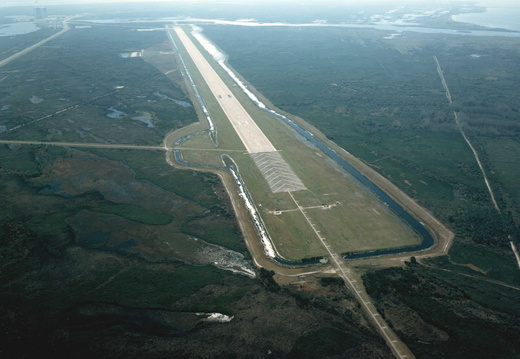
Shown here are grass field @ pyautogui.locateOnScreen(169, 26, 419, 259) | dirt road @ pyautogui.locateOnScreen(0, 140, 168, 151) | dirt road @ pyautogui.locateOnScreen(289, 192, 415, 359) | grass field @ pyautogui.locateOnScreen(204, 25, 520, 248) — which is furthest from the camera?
dirt road @ pyautogui.locateOnScreen(0, 140, 168, 151)

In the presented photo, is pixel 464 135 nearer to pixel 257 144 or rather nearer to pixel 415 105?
pixel 415 105

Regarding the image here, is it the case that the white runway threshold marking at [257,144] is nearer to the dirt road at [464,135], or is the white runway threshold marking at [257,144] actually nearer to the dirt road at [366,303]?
the dirt road at [366,303]

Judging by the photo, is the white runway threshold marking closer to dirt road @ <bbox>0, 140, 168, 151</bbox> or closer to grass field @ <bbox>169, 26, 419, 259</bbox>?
grass field @ <bbox>169, 26, 419, 259</bbox>

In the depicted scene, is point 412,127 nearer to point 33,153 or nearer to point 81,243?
point 81,243

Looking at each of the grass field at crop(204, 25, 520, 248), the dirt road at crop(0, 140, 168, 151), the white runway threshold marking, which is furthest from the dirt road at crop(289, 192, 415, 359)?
the dirt road at crop(0, 140, 168, 151)

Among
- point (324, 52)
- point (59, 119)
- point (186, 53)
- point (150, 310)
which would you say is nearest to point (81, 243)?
point (150, 310)

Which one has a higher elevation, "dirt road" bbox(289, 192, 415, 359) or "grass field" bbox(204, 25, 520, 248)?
"grass field" bbox(204, 25, 520, 248)

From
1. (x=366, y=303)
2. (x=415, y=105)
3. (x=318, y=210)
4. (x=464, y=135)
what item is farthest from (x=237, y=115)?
(x=366, y=303)

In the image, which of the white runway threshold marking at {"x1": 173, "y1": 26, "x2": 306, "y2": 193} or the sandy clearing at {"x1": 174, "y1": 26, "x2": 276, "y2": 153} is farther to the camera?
the sandy clearing at {"x1": 174, "y1": 26, "x2": 276, "y2": 153}
